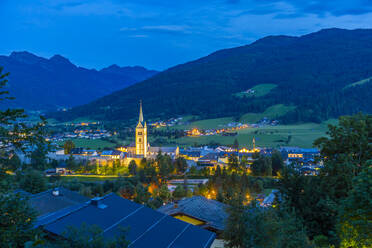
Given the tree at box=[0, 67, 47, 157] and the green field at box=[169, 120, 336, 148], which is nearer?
the tree at box=[0, 67, 47, 157]

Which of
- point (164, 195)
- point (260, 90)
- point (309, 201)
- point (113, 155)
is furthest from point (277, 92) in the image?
point (309, 201)

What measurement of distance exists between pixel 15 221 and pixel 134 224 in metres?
4.73

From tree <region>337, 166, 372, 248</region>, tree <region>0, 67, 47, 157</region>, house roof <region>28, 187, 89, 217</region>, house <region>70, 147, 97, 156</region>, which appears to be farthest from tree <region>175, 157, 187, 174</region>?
tree <region>0, 67, 47, 157</region>

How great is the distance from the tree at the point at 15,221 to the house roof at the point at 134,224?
6.77 ft

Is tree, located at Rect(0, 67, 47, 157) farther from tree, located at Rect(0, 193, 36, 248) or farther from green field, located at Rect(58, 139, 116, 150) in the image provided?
green field, located at Rect(58, 139, 116, 150)

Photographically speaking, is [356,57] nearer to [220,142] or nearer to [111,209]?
[220,142]

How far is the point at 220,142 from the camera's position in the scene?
92.4 meters

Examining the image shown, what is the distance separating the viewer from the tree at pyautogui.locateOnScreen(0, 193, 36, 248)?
6.98 m

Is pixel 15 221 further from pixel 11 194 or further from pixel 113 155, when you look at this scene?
pixel 113 155

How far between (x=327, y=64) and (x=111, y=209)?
7274 inches

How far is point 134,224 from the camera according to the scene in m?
11.4

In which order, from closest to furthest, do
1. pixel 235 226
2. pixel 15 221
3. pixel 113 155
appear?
pixel 15 221
pixel 235 226
pixel 113 155

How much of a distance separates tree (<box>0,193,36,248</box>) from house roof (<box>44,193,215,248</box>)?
2.06 meters

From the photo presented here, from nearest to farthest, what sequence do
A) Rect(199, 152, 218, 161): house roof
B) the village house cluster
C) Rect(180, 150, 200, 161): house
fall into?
the village house cluster, Rect(199, 152, 218, 161): house roof, Rect(180, 150, 200, 161): house
